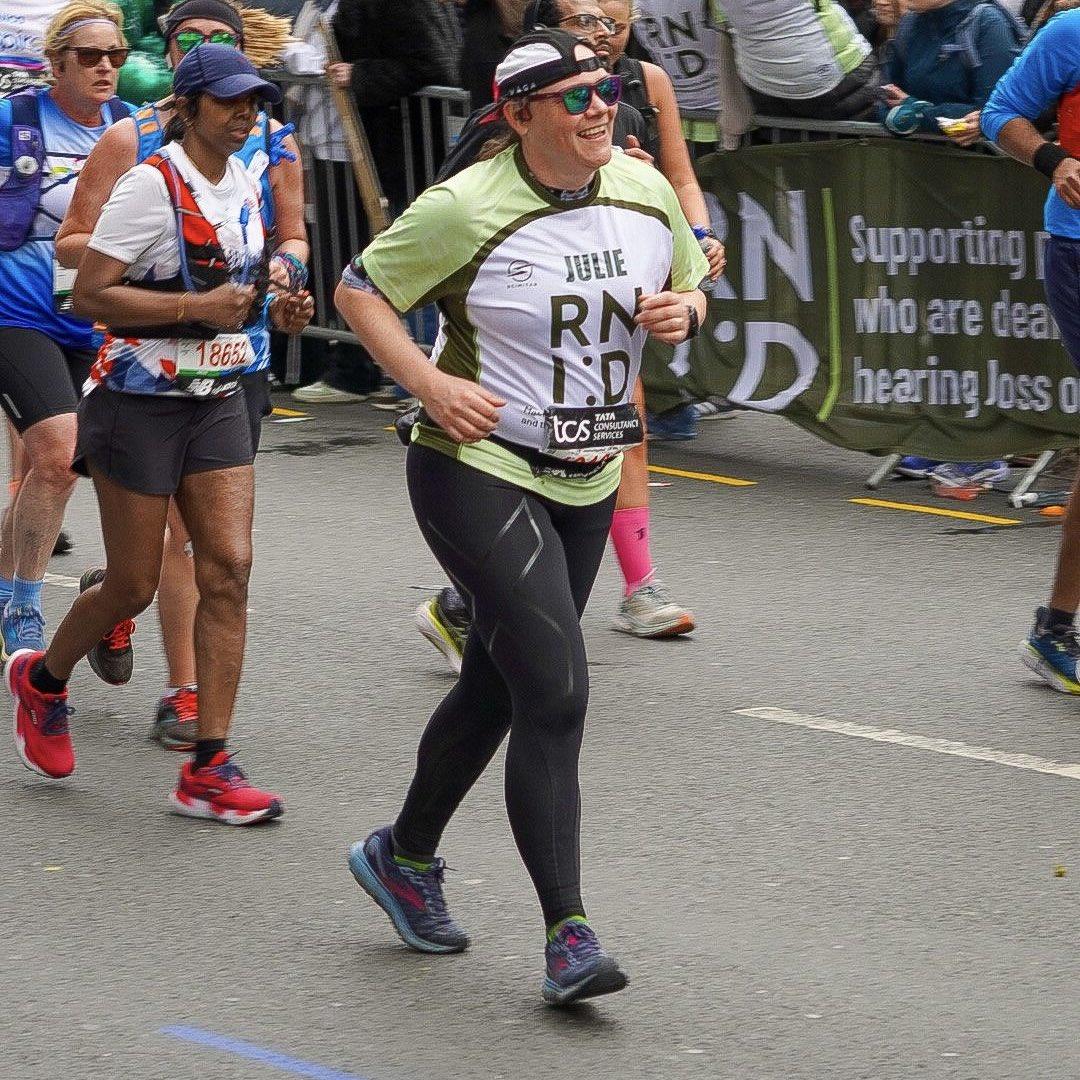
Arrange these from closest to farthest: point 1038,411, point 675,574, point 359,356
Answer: point 675,574 < point 1038,411 < point 359,356

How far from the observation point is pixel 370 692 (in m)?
6.96

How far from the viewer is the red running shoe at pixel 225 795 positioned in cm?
574

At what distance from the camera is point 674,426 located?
35.4ft

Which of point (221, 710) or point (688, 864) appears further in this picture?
point (221, 710)

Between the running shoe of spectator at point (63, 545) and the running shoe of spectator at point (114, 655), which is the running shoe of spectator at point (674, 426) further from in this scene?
the running shoe of spectator at point (114, 655)

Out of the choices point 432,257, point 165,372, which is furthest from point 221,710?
point 432,257

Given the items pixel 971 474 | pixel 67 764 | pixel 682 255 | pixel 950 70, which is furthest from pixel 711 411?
pixel 682 255

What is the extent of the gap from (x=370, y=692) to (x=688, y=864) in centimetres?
186

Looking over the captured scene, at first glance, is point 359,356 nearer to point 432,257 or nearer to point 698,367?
point 698,367

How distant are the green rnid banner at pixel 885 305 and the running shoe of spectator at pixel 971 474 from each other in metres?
0.07

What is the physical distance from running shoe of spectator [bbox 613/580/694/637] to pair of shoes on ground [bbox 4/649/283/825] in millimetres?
1853

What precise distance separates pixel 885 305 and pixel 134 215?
4961 mm

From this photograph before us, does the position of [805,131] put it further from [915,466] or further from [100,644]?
[100,644]

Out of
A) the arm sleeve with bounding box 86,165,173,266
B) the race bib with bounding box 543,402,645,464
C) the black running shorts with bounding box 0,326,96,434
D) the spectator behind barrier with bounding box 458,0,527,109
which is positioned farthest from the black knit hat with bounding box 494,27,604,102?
the spectator behind barrier with bounding box 458,0,527,109
